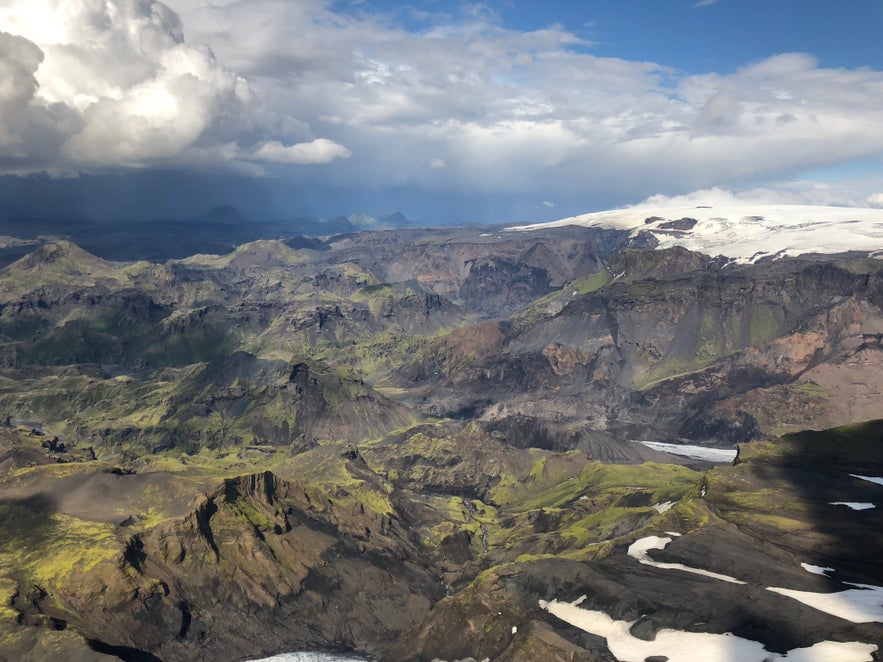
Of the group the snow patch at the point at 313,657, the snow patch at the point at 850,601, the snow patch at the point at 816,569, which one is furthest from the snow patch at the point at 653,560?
the snow patch at the point at 313,657

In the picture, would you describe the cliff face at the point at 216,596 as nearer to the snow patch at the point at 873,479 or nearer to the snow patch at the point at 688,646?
the snow patch at the point at 688,646

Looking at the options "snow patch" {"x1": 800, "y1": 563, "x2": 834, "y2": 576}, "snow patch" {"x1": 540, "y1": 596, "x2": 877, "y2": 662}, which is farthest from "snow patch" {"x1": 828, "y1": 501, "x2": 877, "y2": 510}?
"snow patch" {"x1": 540, "y1": 596, "x2": 877, "y2": 662}

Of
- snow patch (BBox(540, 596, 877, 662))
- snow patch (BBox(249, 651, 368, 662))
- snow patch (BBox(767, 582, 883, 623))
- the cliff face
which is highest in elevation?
snow patch (BBox(767, 582, 883, 623))

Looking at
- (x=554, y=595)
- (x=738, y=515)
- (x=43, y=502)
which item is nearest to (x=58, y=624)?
(x=43, y=502)

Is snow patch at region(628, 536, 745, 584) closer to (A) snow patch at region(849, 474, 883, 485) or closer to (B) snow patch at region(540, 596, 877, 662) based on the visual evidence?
(B) snow patch at region(540, 596, 877, 662)

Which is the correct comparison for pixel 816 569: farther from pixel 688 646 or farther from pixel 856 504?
pixel 856 504

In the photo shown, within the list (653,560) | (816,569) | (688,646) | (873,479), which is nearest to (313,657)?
(653,560)

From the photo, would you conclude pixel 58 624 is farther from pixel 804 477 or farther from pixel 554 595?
pixel 804 477
